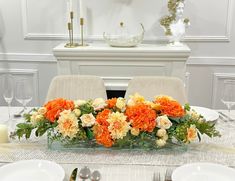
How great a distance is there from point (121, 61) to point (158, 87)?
0.72 metres

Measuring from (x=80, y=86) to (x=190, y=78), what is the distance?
1.28 meters

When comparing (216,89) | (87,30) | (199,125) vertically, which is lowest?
(216,89)

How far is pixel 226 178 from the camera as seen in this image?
115 centimetres

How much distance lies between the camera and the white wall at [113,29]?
2900mm

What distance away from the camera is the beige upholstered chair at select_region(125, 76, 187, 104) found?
1982 millimetres

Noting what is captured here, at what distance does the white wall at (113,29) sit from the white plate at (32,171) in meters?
1.92

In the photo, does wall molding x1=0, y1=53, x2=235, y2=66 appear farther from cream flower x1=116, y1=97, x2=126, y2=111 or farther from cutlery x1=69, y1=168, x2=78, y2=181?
cutlery x1=69, y1=168, x2=78, y2=181

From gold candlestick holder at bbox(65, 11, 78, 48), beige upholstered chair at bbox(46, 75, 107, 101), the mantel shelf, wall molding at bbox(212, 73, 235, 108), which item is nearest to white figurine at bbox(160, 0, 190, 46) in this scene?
the mantel shelf

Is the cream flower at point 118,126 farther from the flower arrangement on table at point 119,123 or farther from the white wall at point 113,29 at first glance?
the white wall at point 113,29

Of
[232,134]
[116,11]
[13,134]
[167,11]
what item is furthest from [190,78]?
[13,134]

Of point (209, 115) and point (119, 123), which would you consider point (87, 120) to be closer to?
point (119, 123)

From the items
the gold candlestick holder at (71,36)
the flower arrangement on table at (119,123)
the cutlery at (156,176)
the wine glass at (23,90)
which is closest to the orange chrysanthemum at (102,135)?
the flower arrangement on table at (119,123)

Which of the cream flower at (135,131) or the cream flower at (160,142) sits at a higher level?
the cream flower at (135,131)

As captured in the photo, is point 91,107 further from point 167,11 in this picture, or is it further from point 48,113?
point 167,11
